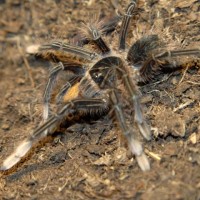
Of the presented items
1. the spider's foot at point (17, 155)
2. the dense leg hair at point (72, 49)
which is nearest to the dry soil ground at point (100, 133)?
the spider's foot at point (17, 155)

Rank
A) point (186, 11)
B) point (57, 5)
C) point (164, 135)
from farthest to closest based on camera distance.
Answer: point (57, 5), point (186, 11), point (164, 135)

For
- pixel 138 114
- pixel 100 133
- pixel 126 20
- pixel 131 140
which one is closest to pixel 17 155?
pixel 100 133

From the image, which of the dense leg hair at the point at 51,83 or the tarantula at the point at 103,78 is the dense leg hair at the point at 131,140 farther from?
the dense leg hair at the point at 51,83

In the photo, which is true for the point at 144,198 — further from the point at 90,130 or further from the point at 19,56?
the point at 19,56

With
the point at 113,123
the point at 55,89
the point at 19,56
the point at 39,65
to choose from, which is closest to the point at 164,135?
the point at 113,123

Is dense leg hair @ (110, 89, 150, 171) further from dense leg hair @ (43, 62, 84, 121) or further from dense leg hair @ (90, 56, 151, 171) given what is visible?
dense leg hair @ (43, 62, 84, 121)

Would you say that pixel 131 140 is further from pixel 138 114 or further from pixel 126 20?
pixel 126 20

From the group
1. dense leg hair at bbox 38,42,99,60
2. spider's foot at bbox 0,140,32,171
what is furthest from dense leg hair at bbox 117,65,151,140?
spider's foot at bbox 0,140,32,171
